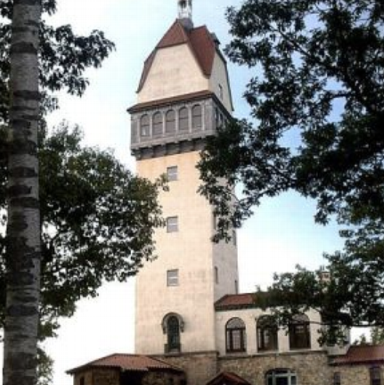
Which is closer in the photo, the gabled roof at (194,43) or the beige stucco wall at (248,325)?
the beige stucco wall at (248,325)

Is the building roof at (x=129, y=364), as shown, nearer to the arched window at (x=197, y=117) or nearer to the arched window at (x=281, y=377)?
the arched window at (x=281, y=377)

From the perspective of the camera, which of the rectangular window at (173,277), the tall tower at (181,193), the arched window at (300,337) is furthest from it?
the rectangular window at (173,277)

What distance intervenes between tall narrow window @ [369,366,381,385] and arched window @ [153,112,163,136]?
76.5 feet

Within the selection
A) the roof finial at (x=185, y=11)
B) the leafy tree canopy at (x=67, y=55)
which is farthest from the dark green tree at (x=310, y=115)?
the roof finial at (x=185, y=11)

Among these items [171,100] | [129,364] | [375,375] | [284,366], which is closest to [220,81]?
[171,100]

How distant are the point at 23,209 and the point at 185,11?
2300 inches

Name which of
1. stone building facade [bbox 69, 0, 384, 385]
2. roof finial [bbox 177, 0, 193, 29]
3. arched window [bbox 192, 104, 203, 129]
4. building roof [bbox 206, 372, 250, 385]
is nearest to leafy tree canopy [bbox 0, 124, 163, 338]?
stone building facade [bbox 69, 0, 384, 385]

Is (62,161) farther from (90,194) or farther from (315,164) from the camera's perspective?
(315,164)

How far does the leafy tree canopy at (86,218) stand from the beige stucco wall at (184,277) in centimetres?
2761

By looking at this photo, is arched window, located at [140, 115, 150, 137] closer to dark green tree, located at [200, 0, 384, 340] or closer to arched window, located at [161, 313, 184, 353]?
arched window, located at [161, 313, 184, 353]

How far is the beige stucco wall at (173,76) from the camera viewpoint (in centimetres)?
5738

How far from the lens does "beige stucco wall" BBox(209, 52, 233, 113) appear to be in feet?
191

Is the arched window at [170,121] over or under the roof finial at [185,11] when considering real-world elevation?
under

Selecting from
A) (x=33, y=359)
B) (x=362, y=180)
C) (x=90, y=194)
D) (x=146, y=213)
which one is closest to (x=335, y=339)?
(x=146, y=213)
